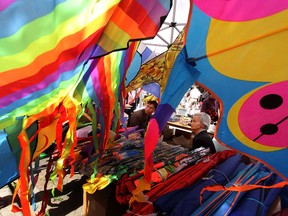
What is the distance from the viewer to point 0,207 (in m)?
2.24

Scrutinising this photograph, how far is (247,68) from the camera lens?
844mm

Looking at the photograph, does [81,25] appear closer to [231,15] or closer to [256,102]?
[231,15]

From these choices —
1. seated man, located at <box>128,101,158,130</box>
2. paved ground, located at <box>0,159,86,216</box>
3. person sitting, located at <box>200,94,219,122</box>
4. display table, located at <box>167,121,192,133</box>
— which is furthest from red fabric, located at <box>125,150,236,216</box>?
person sitting, located at <box>200,94,219,122</box>

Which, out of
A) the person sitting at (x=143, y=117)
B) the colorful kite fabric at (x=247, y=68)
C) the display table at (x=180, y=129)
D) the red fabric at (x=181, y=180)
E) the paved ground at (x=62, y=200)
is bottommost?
the paved ground at (x=62, y=200)

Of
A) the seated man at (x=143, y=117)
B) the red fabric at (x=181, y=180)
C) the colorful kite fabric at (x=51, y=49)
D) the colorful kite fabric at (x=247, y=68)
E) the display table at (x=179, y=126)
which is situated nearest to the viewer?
the colorful kite fabric at (x=51, y=49)

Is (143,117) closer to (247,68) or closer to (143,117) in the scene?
(143,117)

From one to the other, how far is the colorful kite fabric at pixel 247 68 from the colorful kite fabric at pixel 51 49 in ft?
0.65

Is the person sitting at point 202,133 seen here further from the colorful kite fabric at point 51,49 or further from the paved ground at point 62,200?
the colorful kite fabric at point 51,49

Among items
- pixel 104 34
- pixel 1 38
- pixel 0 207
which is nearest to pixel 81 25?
pixel 104 34

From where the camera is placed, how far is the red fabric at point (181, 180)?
1364 millimetres

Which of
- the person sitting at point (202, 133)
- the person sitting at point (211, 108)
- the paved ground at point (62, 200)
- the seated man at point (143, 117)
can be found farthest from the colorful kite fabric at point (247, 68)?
the person sitting at point (211, 108)

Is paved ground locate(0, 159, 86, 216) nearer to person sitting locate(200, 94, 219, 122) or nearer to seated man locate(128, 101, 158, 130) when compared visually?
seated man locate(128, 101, 158, 130)

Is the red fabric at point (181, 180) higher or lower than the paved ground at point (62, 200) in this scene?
higher

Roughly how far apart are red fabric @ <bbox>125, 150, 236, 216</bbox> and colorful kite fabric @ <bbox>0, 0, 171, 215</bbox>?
0.72m
